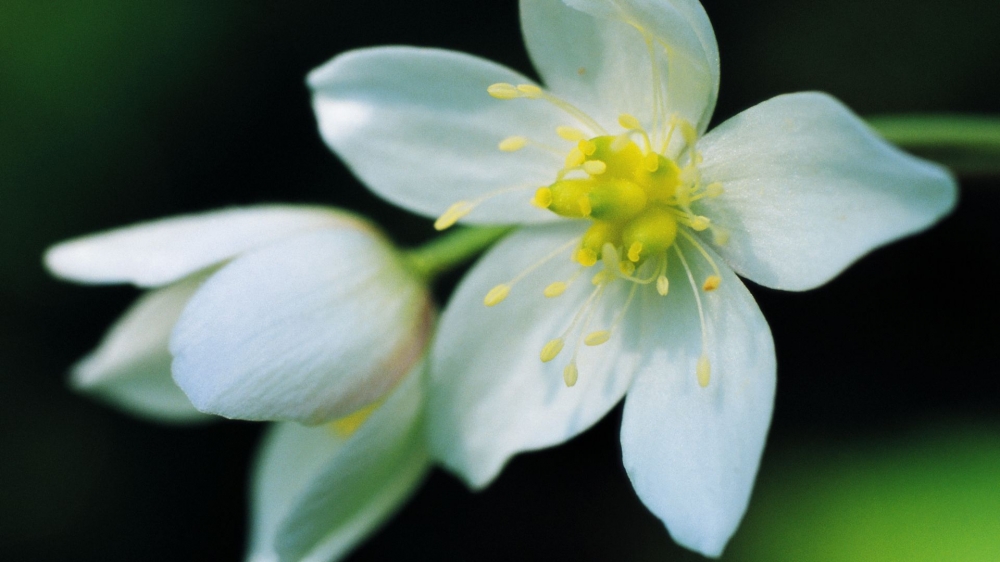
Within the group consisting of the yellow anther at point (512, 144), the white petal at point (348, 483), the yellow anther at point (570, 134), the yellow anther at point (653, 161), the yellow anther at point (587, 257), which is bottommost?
the white petal at point (348, 483)

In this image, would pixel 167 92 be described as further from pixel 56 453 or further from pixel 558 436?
pixel 558 436

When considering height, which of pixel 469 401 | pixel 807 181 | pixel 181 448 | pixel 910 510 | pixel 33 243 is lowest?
pixel 181 448

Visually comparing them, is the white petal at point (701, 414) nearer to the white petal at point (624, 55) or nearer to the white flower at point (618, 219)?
the white flower at point (618, 219)

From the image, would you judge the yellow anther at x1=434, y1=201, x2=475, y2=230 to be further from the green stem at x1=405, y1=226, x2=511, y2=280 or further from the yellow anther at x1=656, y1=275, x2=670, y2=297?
the yellow anther at x1=656, y1=275, x2=670, y2=297

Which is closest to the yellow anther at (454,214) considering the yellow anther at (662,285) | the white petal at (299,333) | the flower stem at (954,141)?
the white petal at (299,333)

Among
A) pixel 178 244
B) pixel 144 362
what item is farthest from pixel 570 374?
pixel 144 362

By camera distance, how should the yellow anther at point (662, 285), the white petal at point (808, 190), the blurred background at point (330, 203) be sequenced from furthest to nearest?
the blurred background at point (330, 203) → the yellow anther at point (662, 285) → the white petal at point (808, 190)

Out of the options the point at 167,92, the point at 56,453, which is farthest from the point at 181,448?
the point at 167,92

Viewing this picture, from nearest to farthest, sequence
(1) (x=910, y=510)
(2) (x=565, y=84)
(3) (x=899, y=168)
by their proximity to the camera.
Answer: (3) (x=899, y=168), (2) (x=565, y=84), (1) (x=910, y=510)
